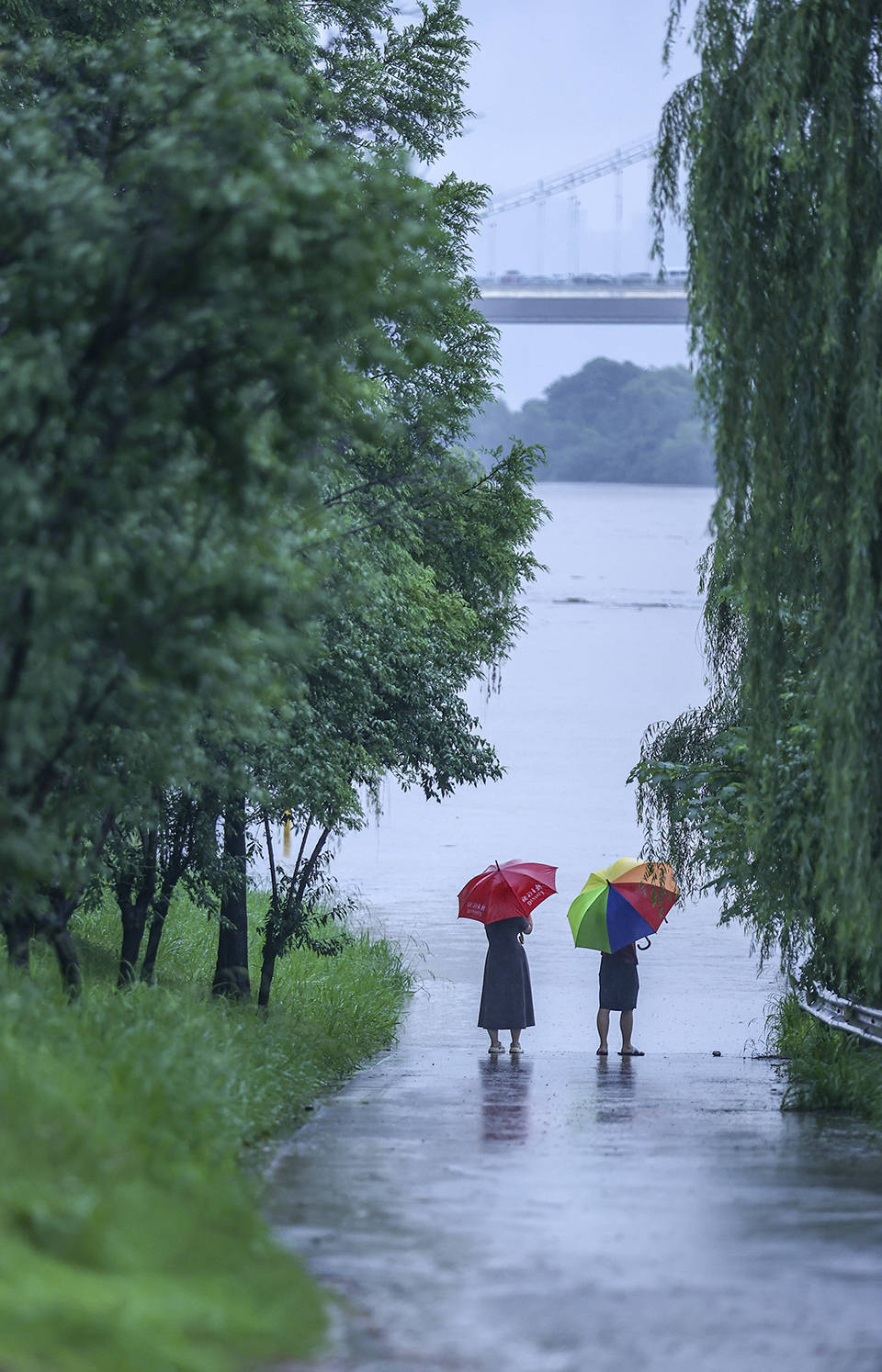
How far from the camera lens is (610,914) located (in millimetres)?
14039

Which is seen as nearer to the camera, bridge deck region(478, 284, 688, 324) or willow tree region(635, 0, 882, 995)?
willow tree region(635, 0, 882, 995)

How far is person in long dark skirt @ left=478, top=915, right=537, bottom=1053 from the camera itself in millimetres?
14227

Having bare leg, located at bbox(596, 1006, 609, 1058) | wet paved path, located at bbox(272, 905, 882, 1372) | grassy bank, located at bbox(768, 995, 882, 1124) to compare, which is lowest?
bare leg, located at bbox(596, 1006, 609, 1058)

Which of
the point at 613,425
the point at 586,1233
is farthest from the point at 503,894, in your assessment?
the point at 613,425

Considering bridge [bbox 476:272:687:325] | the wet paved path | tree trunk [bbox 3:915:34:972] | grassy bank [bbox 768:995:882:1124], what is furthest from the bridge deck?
the wet paved path

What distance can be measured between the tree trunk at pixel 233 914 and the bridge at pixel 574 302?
83.9 ft

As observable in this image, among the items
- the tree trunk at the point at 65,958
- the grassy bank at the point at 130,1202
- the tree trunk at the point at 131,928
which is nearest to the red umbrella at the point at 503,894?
the tree trunk at the point at 131,928

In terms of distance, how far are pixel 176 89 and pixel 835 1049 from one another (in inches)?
301

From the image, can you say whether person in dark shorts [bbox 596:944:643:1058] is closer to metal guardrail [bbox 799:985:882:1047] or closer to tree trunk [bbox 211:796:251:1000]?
metal guardrail [bbox 799:985:882:1047]

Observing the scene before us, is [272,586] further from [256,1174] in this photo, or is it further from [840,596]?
[840,596]

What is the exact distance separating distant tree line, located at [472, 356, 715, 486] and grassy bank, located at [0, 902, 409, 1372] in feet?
186

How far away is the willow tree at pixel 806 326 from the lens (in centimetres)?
777

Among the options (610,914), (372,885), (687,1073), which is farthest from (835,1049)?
(372,885)

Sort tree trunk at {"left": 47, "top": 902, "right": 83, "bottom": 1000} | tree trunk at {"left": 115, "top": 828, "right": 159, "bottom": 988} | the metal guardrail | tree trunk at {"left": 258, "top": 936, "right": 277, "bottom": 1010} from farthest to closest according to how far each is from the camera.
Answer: tree trunk at {"left": 258, "top": 936, "right": 277, "bottom": 1010}
tree trunk at {"left": 115, "top": 828, "right": 159, "bottom": 988}
the metal guardrail
tree trunk at {"left": 47, "top": 902, "right": 83, "bottom": 1000}
